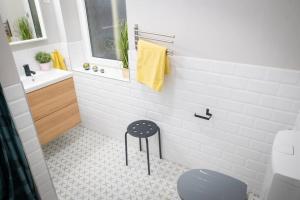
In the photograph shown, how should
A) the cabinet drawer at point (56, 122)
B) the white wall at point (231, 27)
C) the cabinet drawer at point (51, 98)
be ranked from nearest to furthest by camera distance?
the white wall at point (231, 27) < the cabinet drawer at point (51, 98) < the cabinet drawer at point (56, 122)

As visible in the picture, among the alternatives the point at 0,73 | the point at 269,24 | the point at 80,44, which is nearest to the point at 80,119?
the point at 80,44

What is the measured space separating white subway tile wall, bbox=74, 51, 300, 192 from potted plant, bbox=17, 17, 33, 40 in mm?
697

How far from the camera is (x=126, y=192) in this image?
6.32 feet

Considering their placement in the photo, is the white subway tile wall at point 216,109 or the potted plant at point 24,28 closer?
the white subway tile wall at point 216,109

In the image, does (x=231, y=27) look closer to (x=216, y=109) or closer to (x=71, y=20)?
(x=216, y=109)

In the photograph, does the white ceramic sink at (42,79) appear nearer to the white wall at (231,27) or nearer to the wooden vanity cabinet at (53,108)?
the wooden vanity cabinet at (53,108)

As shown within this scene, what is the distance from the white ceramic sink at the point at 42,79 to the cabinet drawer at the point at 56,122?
0.35 metres

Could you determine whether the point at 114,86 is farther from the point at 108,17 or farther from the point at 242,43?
the point at 242,43

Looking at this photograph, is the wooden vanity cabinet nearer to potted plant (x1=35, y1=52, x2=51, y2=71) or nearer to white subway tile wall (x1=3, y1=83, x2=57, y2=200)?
potted plant (x1=35, y1=52, x2=51, y2=71)

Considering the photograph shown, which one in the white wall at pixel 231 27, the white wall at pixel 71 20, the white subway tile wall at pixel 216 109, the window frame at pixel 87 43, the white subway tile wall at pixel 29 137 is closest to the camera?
the white subway tile wall at pixel 29 137

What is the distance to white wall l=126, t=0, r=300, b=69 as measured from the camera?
1300mm

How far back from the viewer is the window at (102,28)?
7.48 ft

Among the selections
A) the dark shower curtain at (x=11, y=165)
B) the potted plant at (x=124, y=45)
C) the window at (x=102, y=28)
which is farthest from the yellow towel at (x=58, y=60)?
the dark shower curtain at (x=11, y=165)

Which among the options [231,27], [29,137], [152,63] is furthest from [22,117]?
[231,27]
